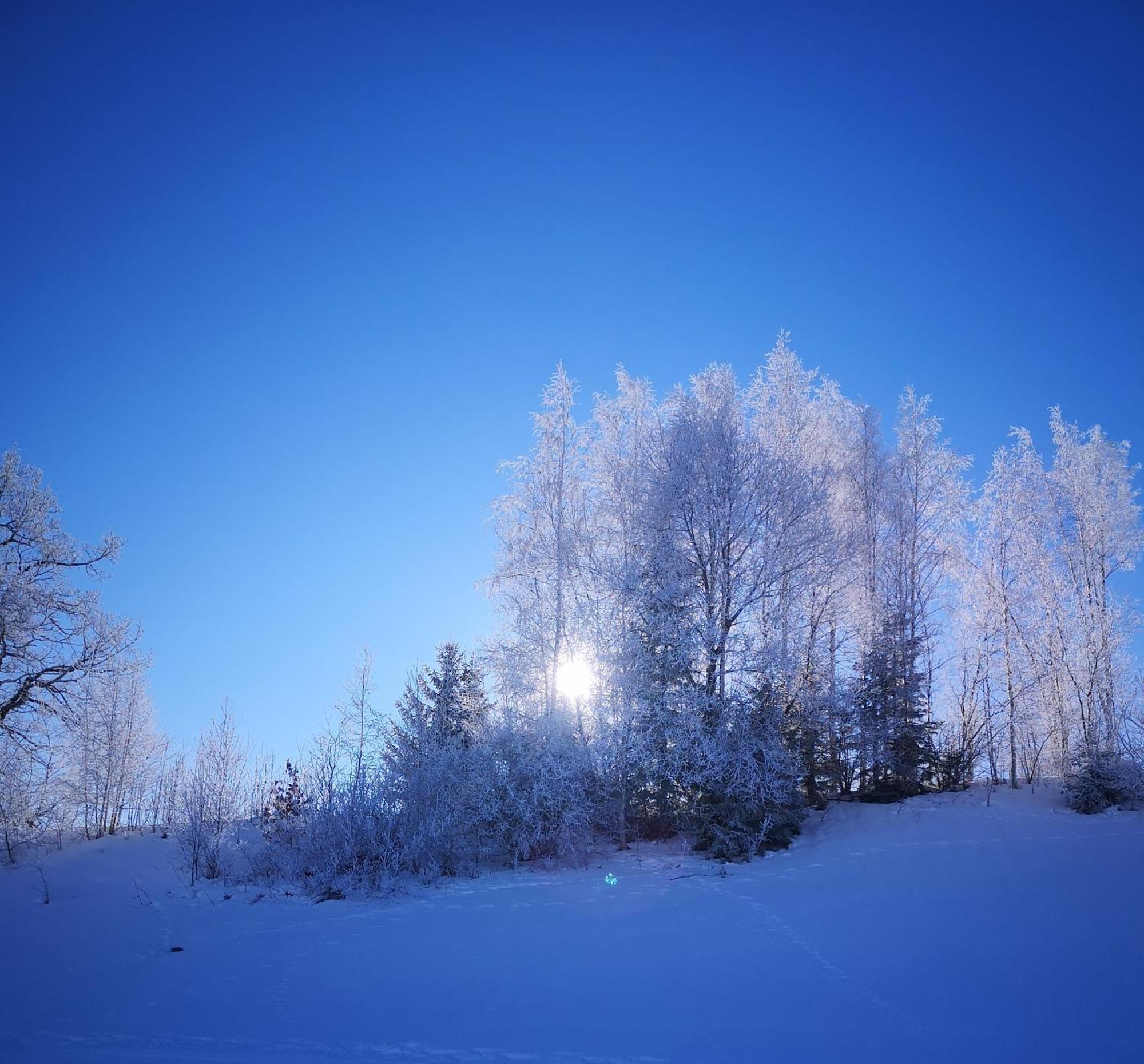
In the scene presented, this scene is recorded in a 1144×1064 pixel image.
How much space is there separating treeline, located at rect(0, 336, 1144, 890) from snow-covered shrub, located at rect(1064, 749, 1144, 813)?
0.13 ft

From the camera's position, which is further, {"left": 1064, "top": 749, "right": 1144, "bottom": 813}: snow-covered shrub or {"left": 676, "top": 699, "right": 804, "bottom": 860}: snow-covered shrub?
{"left": 1064, "top": 749, "right": 1144, "bottom": 813}: snow-covered shrub

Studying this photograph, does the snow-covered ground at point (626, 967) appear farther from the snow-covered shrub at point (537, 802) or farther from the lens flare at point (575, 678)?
the lens flare at point (575, 678)

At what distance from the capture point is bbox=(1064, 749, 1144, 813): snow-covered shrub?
12.4m

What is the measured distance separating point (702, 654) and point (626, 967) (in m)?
8.34

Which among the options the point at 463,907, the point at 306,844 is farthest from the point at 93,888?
the point at 463,907

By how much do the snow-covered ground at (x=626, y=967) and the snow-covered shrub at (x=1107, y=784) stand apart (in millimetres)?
2925

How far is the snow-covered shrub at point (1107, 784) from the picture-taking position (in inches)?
490

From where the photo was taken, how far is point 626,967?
19.1 ft

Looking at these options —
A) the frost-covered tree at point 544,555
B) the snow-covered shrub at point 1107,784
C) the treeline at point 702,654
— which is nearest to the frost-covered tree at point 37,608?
the treeline at point 702,654

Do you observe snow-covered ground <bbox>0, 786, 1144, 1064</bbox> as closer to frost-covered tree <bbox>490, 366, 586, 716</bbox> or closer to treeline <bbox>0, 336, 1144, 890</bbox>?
treeline <bbox>0, 336, 1144, 890</bbox>

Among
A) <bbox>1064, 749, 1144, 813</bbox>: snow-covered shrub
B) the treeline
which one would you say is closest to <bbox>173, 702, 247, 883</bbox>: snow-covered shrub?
the treeline

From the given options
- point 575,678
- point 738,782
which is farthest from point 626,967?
point 575,678

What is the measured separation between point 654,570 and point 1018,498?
11.0m

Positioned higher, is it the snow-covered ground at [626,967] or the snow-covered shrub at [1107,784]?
the snow-covered shrub at [1107,784]
